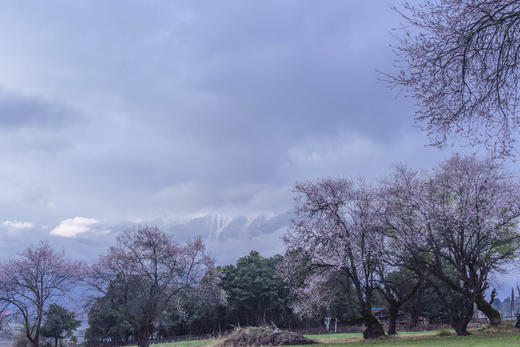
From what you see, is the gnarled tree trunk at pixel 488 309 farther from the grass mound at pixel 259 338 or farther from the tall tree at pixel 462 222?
the grass mound at pixel 259 338

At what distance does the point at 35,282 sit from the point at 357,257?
27015 mm

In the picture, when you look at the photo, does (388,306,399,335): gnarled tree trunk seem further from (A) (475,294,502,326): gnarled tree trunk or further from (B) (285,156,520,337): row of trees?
(A) (475,294,502,326): gnarled tree trunk

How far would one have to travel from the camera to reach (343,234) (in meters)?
25.9

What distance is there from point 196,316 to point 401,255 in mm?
38514

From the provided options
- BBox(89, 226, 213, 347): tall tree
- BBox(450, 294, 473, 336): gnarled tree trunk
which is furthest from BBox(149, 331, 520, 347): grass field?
BBox(89, 226, 213, 347): tall tree

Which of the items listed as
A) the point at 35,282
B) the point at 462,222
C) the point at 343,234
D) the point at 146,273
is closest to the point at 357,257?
the point at 343,234

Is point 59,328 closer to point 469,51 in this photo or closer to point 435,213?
point 435,213

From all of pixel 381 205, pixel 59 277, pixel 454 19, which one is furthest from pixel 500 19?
pixel 59 277

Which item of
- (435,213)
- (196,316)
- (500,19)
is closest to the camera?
(500,19)

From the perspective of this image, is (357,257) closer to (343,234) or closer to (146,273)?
(343,234)

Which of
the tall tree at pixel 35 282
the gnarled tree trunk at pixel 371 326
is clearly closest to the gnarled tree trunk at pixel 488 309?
the gnarled tree trunk at pixel 371 326

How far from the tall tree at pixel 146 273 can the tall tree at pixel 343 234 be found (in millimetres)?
11177

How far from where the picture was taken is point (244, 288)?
60219mm

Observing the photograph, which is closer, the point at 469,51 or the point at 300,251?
the point at 469,51
